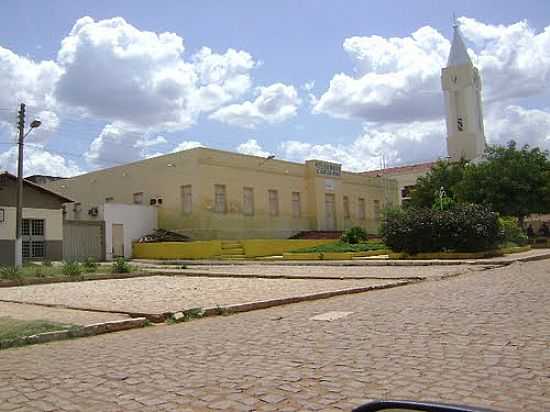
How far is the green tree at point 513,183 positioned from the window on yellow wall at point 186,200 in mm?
18354

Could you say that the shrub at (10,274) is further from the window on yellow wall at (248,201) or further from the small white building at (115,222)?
the window on yellow wall at (248,201)

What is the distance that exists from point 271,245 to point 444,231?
13.1m

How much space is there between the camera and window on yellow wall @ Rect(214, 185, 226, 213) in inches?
1451

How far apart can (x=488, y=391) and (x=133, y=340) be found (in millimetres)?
4925

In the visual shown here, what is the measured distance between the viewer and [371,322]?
8406mm

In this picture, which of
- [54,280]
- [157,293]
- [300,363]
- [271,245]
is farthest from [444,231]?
[300,363]

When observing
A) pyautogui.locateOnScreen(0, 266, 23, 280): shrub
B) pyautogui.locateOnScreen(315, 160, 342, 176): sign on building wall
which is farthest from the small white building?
pyautogui.locateOnScreen(0, 266, 23, 280): shrub

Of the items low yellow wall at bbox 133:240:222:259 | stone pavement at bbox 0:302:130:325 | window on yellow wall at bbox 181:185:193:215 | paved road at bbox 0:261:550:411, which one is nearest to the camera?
paved road at bbox 0:261:550:411

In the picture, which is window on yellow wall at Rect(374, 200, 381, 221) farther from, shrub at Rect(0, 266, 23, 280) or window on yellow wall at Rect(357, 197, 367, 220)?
shrub at Rect(0, 266, 23, 280)

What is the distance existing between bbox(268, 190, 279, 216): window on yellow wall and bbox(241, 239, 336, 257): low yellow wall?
432 cm

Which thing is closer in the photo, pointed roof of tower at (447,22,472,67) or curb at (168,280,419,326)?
curb at (168,280,419,326)

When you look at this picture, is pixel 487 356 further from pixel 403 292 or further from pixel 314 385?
pixel 403 292

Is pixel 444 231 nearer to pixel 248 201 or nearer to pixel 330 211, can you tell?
pixel 248 201

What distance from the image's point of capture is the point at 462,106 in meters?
62.3
